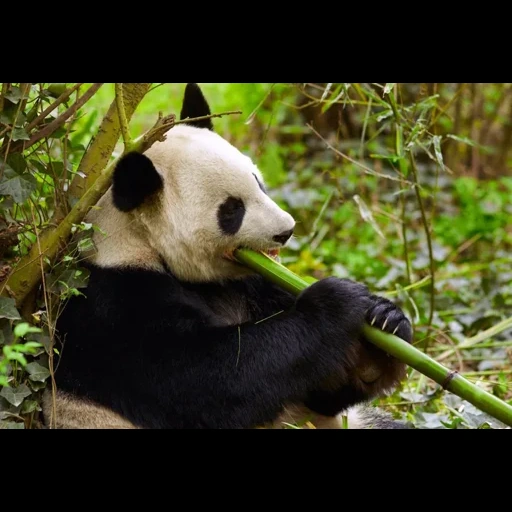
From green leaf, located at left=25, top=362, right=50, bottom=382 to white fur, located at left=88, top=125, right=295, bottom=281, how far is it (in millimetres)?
565

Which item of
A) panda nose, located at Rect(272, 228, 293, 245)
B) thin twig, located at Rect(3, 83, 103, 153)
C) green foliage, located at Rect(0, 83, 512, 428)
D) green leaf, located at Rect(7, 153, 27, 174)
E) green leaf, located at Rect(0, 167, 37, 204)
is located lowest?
green foliage, located at Rect(0, 83, 512, 428)

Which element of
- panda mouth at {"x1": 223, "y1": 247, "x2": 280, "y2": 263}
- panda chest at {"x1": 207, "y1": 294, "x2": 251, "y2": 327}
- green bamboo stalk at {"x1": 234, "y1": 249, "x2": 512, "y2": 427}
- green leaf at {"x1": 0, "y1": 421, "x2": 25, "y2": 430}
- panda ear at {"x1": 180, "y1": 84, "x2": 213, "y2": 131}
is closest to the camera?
green bamboo stalk at {"x1": 234, "y1": 249, "x2": 512, "y2": 427}

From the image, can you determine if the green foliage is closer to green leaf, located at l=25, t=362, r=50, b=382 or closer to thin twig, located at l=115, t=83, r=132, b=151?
green leaf, located at l=25, t=362, r=50, b=382

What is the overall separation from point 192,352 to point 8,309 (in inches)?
32.7

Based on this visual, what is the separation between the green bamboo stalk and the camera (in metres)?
3.33

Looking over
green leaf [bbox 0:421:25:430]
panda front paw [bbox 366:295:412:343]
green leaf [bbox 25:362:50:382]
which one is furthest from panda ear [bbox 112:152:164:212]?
panda front paw [bbox 366:295:412:343]

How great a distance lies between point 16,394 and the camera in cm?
363

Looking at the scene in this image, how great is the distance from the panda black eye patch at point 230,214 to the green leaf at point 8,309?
3.33 ft

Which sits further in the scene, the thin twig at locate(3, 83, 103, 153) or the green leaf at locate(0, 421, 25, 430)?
the thin twig at locate(3, 83, 103, 153)

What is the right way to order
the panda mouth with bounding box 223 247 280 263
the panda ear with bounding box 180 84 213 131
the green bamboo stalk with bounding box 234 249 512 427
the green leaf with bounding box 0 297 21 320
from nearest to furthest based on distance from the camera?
the green bamboo stalk with bounding box 234 249 512 427
the green leaf with bounding box 0 297 21 320
the panda mouth with bounding box 223 247 280 263
the panda ear with bounding box 180 84 213 131

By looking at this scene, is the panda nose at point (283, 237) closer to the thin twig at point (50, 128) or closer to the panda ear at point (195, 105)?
the panda ear at point (195, 105)

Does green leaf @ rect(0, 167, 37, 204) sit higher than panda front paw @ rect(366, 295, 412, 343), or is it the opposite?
green leaf @ rect(0, 167, 37, 204)

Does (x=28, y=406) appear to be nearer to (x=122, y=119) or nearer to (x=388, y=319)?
(x=122, y=119)

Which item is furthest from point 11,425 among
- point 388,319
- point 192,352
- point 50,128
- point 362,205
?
point 362,205
